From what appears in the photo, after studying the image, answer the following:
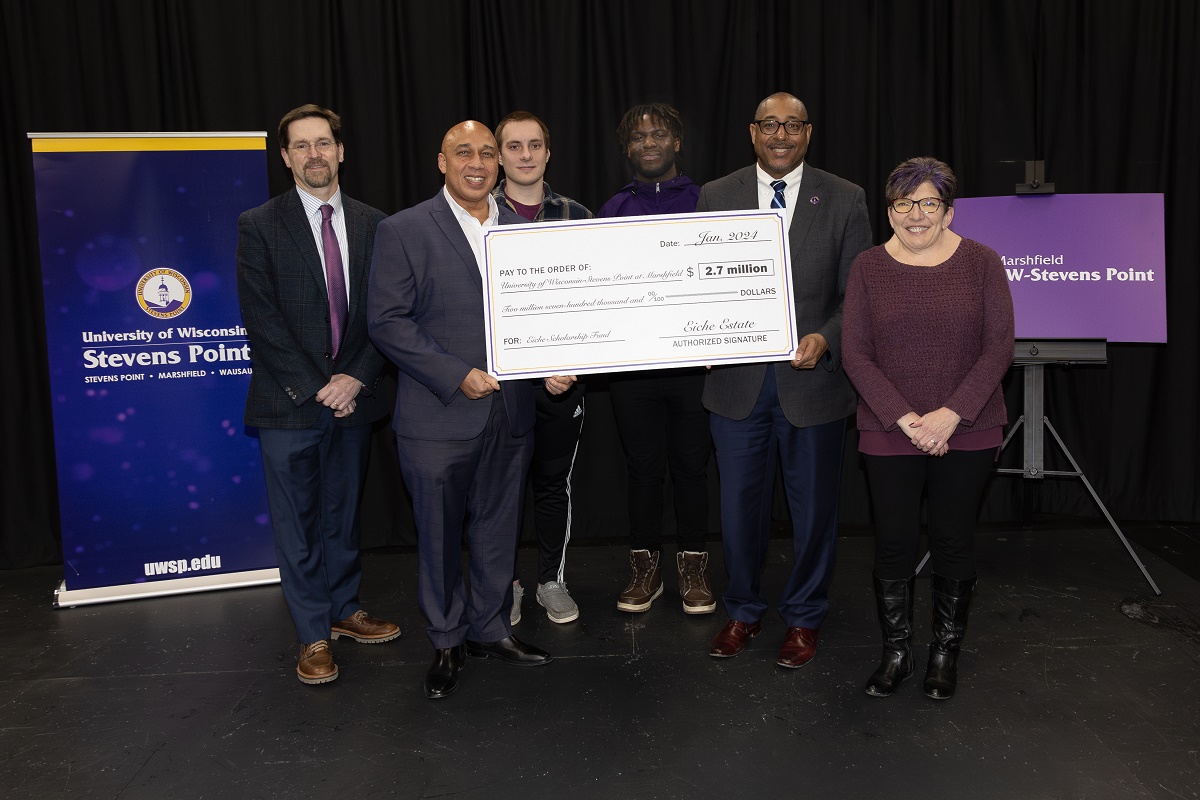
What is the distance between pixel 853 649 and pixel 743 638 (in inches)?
15.1

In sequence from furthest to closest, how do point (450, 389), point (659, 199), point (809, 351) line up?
point (659, 199) < point (809, 351) < point (450, 389)

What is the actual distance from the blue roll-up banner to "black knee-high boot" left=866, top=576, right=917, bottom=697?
2.69 m

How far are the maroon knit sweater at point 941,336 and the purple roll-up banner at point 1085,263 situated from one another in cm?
136

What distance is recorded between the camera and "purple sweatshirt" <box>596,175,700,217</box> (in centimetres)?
331

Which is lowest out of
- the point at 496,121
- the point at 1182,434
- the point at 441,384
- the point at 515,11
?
the point at 1182,434

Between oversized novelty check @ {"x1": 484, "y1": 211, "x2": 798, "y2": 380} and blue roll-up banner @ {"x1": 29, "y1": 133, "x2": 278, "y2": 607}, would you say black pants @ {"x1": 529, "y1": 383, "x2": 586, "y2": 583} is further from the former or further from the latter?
blue roll-up banner @ {"x1": 29, "y1": 133, "x2": 278, "y2": 607}

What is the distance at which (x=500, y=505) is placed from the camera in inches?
115

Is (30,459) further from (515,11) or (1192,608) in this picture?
(1192,608)

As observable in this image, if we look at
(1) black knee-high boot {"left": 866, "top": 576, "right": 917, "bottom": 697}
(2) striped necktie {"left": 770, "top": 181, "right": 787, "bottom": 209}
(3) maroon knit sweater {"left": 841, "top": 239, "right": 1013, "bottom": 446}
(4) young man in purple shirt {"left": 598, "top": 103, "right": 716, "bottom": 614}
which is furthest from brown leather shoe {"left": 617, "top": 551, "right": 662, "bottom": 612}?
(2) striped necktie {"left": 770, "top": 181, "right": 787, "bottom": 209}

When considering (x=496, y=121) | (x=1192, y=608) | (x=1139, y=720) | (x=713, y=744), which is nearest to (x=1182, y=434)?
(x=1192, y=608)

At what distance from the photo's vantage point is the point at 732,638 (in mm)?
3045

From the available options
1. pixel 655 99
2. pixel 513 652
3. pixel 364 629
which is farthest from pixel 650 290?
pixel 655 99

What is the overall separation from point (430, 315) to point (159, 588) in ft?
6.77

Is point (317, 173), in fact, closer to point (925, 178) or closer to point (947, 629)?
point (925, 178)
